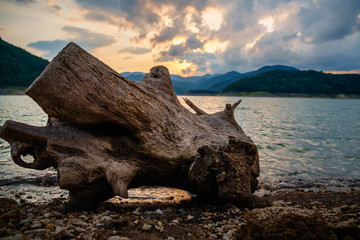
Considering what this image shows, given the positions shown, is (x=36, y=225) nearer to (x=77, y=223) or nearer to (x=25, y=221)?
(x=25, y=221)

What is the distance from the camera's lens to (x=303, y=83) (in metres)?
142

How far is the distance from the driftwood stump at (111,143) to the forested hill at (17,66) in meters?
109

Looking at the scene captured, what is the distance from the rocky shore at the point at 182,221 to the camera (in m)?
2.92

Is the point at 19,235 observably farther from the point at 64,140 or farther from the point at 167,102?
the point at 167,102

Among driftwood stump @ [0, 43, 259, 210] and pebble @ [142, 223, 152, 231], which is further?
driftwood stump @ [0, 43, 259, 210]

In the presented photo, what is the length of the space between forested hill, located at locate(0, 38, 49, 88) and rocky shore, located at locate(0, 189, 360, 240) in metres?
110

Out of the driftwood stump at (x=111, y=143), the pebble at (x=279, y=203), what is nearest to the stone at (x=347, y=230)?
the driftwood stump at (x=111, y=143)

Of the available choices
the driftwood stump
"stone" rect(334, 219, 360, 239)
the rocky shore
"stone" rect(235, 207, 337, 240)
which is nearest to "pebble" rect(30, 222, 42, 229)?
the rocky shore

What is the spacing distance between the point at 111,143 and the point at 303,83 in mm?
159979

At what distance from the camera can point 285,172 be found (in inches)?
375

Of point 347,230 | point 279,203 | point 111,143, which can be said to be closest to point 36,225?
point 111,143

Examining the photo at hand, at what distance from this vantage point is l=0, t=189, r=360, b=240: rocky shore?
2918 millimetres

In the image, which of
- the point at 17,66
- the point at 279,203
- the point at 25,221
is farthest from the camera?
the point at 17,66

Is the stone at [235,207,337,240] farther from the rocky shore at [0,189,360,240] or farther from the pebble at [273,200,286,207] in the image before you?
the pebble at [273,200,286,207]
